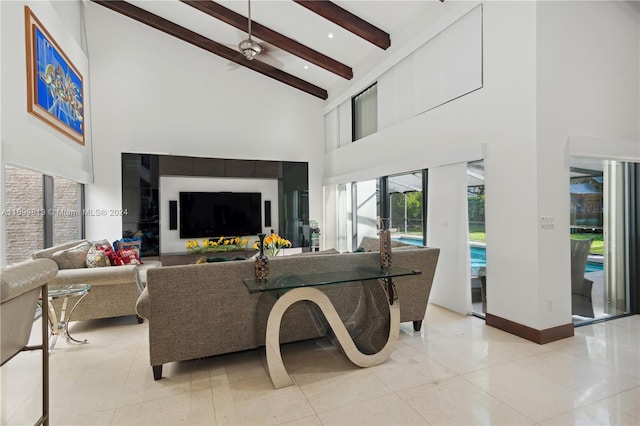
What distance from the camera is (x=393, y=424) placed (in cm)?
196

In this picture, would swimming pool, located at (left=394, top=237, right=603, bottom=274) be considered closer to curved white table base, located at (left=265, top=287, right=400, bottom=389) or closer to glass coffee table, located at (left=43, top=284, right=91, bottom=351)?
curved white table base, located at (left=265, top=287, right=400, bottom=389)

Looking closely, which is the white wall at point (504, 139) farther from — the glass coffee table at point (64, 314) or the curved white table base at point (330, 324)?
the glass coffee table at point (64, 314)

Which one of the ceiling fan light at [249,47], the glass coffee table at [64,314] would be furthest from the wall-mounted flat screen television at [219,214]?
the ceiling fan light at [249,47]

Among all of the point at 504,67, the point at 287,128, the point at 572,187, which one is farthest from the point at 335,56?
the point at 572,187

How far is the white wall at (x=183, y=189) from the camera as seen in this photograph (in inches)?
255

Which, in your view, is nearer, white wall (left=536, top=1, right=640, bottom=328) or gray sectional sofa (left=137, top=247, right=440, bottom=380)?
gray sectional sofa (left=137, top=247, right=440, bottom=380)

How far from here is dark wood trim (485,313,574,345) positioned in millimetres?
3117

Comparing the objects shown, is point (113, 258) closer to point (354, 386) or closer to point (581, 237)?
point (354, 386)

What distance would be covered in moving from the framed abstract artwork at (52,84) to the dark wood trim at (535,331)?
5517 millimetres

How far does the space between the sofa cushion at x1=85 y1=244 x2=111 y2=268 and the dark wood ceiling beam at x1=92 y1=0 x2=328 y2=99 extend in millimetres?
4539

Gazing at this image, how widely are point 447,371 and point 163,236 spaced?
18.8ft

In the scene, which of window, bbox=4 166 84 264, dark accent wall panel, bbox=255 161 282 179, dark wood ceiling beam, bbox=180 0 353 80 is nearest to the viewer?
window, bbox=4 166 84 264

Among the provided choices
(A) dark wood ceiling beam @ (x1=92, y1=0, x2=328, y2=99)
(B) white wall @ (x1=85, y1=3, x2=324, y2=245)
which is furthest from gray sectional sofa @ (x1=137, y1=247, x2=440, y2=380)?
(A) dark wood ceiling beam @ (x1=92, y1=0, x2=328, y2=99)

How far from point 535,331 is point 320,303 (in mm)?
2177
